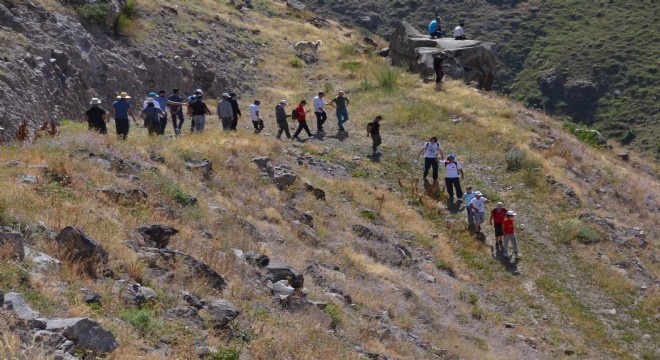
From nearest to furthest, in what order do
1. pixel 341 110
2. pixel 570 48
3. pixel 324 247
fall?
pixel 324 247 < pixel 341 110 < pixel 570 48

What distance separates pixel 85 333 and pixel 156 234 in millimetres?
3644

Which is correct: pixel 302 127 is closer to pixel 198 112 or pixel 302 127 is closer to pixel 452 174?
pixel 198 112

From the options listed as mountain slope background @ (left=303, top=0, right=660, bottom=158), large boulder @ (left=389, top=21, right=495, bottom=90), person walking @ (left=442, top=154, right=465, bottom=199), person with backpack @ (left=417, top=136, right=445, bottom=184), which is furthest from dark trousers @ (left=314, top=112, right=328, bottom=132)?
mountain slope background @ (left=303, top=0, right=660, bottom=158)

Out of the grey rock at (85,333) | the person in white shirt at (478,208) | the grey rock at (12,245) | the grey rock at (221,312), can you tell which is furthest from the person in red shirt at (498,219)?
the grey rock at (85,333)

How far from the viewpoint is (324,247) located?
42.7 feet

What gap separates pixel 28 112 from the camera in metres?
17.0

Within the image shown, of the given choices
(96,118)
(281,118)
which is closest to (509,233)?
(281,118)

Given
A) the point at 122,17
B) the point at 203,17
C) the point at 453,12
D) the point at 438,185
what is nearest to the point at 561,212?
the point at 438,185

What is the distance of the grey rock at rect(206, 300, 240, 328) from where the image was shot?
7746 mm

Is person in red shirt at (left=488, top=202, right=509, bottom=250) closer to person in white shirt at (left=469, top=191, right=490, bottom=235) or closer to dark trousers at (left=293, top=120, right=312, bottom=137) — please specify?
person in white shirt at (left=469, top=191, right=490, bottom=235)

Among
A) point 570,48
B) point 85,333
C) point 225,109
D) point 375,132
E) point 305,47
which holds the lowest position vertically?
point 570,48

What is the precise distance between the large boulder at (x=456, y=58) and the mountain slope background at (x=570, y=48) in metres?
16.4

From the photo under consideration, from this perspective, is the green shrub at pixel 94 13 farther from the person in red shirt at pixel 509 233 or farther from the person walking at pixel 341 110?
the person in red shirt at pixel 509 233

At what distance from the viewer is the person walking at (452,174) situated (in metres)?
18.4
